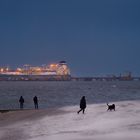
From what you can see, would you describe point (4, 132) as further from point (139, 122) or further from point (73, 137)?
point (139, 122)

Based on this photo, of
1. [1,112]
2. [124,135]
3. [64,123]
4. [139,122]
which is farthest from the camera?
[1,112]

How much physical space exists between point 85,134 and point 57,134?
1.13m

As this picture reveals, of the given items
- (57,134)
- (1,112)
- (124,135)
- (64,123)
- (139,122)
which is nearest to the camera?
(124,135)

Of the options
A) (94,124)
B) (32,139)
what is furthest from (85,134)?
(94,124)

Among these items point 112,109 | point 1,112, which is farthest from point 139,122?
point 1,112

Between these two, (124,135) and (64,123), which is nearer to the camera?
(124,135)

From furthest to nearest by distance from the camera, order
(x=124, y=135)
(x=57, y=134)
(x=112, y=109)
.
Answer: (x=112, y=109)
(x=57, y=134)
(x=124, y=135)

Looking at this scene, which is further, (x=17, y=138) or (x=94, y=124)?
(x=94, y=124)

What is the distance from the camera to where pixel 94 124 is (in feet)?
57.7

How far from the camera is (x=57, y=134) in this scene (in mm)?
15219

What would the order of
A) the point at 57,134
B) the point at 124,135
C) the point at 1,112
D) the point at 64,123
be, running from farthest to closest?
the point at 1,112
the point at 64,123
the point at 57,134
the point at 124,135

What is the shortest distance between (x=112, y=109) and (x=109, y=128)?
856cm

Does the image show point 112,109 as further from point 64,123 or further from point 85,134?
point 85,134

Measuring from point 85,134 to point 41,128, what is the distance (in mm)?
3626
